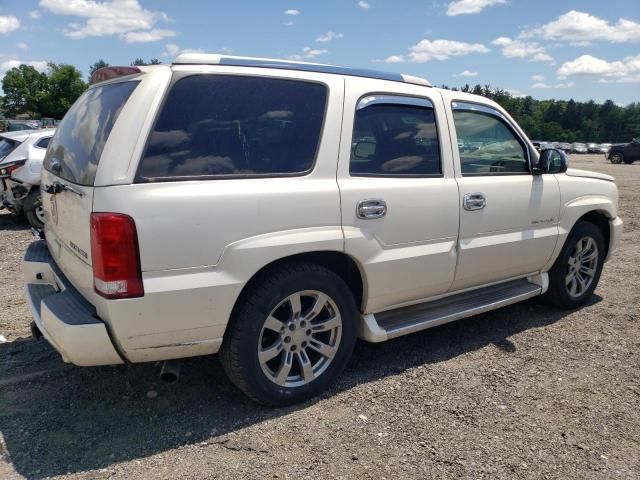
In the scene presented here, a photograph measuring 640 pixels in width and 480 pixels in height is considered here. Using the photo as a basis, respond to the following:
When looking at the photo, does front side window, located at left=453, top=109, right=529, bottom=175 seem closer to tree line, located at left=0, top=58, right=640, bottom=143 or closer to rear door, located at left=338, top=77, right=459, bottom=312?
rear door, located at left=338, top=77, right=459, bottom=312

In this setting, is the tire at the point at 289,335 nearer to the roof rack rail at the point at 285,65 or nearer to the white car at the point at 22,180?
the roof rack rail at the point at 285,65

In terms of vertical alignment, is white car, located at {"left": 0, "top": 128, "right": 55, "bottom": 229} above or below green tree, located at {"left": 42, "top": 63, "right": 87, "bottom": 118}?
below

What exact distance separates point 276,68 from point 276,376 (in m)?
1.82

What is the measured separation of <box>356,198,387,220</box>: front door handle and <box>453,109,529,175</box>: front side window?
910 millimetres

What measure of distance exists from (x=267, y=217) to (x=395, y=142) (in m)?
1.19

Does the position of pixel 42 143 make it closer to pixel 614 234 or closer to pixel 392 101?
pixel 392 101

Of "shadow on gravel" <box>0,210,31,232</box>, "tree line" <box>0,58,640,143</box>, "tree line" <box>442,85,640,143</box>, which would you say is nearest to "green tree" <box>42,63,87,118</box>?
"tree line" <box>0,58,640,143</box>

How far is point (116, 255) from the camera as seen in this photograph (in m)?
2.57

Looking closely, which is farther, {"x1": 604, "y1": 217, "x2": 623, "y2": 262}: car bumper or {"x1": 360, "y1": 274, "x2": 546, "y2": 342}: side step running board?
{"x1": 604, "y1": 217, "x2": 623, "y2": 262}: car bumper

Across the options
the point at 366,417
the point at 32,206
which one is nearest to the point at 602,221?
the point at 366,417

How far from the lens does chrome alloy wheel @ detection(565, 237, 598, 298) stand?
4945 millimetres

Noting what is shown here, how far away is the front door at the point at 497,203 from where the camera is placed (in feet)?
12.8

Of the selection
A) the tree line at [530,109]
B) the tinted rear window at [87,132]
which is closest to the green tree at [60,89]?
the tree line at [530,109]

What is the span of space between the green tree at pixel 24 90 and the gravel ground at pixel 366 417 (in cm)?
10292
